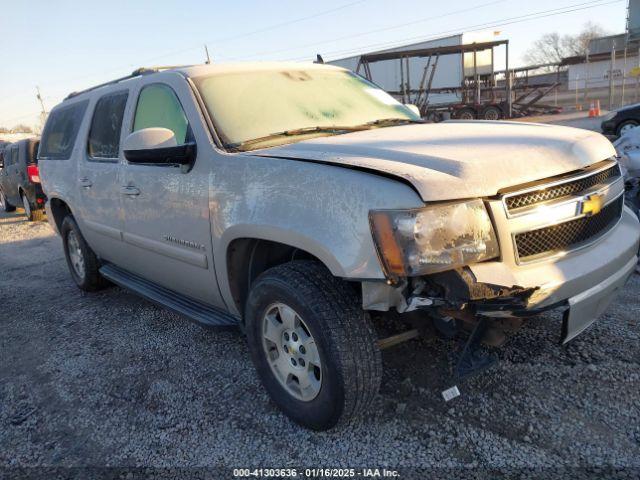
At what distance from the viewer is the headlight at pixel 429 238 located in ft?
6.43

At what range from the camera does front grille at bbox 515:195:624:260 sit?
210cm

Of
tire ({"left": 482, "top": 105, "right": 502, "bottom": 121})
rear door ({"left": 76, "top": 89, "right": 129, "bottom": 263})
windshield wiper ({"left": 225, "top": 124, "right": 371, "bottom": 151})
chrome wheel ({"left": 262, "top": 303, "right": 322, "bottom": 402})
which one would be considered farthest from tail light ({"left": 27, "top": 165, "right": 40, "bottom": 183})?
tire ({"left": 482, "top": 105, "right": 502, "bottom": 121})

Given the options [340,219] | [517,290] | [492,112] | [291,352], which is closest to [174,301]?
[291,352]

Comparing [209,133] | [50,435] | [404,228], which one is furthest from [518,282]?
[50,435]

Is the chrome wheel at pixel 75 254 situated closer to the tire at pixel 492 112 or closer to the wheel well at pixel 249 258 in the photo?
the wheel well at pixel 249 258

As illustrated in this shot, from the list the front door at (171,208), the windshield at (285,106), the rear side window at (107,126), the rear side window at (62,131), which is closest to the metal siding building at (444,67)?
the rear side window at (62,131)

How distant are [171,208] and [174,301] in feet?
2.28

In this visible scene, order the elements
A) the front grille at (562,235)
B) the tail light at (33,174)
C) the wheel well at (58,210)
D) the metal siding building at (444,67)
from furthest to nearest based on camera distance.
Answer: the metal siding building at (444,67) < the tail light at (33,174) < the wheel well at (58,210) < the front grille at (562,235)

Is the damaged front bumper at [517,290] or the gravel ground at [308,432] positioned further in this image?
the gravel ground at [308,432]

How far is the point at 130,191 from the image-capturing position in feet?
11.5

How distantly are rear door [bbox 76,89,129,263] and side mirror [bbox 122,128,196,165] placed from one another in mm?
928

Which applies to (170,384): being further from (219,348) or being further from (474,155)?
(474,155)

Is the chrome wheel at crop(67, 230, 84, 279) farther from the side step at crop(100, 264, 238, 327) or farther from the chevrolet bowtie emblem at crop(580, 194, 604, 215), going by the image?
the chevrolet bowtie emblem at crop(580, 194, 604, 215)

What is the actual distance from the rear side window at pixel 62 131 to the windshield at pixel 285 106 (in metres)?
2.07
